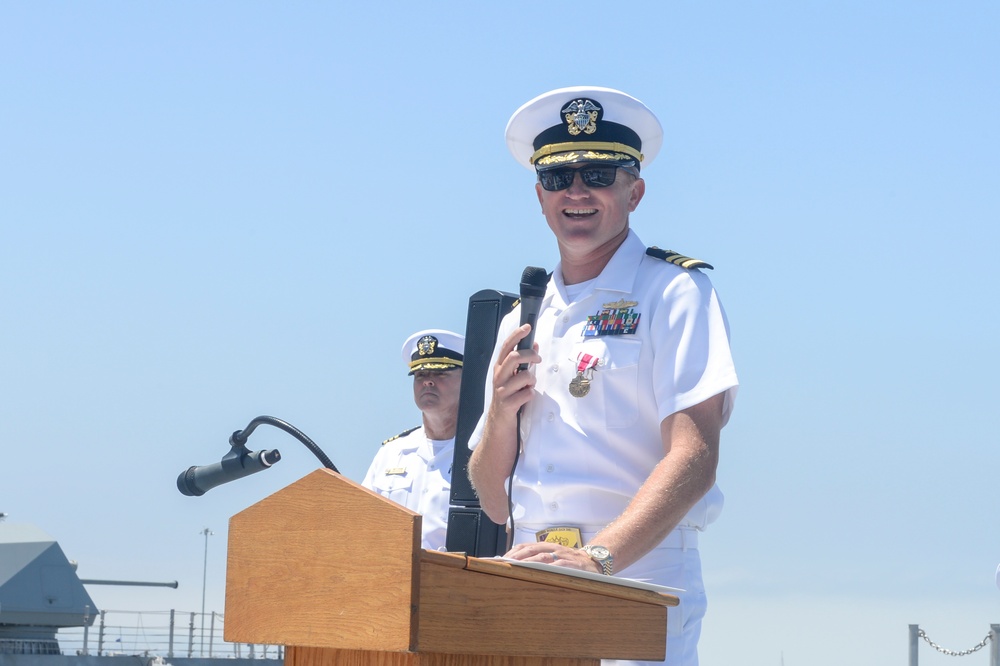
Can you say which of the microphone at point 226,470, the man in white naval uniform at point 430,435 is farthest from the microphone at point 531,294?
the man in white naval uniform at point 430,435

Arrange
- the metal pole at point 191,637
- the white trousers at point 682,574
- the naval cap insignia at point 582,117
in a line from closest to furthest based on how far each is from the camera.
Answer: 1. the white trousers at point 682,574
2. the naval cap insignia at point 582,117
3. the metal pole at point 191,637

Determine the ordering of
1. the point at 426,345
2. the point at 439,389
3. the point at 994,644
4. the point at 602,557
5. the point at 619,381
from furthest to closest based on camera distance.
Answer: the point at 994,644 < the point at 426,345 < the point at 439,389 < the point at 619,381 < the point at 602,557

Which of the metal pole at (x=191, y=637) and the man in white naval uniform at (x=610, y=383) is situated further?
the metal pole at (x=191, y=637)

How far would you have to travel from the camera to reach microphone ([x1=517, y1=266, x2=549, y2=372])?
3150 millimetres

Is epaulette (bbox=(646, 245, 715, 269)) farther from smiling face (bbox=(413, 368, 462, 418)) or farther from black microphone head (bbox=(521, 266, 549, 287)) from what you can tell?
smiling face (bbox=(413, 368, 462, 418))

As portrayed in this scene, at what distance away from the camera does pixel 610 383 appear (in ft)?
10.6

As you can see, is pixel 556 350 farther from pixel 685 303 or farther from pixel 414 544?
pixel 414 544

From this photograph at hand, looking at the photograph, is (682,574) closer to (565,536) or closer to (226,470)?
(565,536)

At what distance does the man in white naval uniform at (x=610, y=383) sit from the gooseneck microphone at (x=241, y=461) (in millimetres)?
765

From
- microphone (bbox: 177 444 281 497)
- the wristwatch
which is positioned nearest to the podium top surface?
the wristwatch

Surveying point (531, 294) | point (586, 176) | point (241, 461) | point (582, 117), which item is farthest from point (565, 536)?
point (241, 461)

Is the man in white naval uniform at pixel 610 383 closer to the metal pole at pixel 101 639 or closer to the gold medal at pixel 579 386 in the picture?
the gold medal at pixel 579 386

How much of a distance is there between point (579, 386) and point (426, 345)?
13.0 ft

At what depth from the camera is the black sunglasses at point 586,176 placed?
11.0ft
